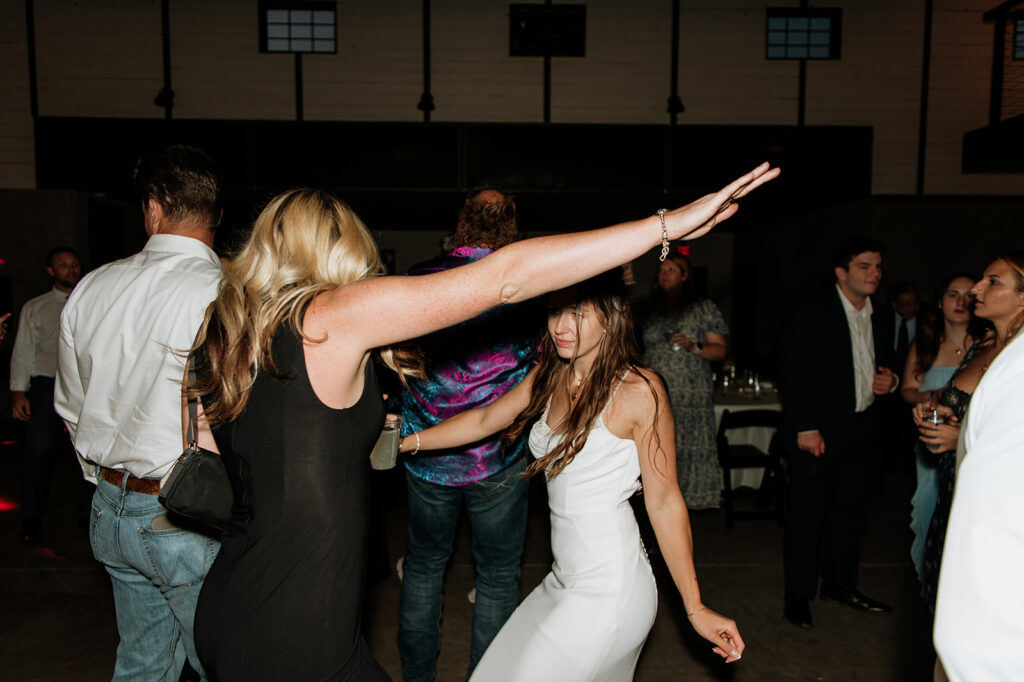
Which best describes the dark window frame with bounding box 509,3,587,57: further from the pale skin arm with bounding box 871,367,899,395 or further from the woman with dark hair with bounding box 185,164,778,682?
the woman with dark hair with bounding box 185,164,778,682

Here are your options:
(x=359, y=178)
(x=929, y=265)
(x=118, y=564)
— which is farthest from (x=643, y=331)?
(x=929, y=265)

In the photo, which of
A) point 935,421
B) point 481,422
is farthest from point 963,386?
point 481,422

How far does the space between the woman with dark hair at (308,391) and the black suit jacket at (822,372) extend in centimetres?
227

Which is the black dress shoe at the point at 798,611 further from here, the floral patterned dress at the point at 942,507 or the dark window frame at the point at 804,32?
the dark window frame at the point at 804,32

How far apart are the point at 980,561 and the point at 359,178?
8.74 meters

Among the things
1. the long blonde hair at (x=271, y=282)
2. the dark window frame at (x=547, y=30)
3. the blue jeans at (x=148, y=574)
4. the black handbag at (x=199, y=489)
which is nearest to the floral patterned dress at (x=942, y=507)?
the long blonde hair at (x=271, y=282)

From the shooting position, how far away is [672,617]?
3.45 meters

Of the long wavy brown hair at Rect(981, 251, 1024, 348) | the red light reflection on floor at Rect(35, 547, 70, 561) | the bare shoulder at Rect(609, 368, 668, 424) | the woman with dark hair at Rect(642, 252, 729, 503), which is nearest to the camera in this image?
the bare shoulder at Rect(609, 368, 668, 424)

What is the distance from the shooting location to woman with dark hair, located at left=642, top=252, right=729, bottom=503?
425 cm

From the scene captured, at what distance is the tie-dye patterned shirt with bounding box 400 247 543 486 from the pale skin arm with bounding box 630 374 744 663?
0.71 m

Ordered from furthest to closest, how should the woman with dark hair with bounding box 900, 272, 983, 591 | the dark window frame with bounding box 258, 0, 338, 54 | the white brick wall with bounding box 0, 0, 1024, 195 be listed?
the dark window frame with bounding box 258, 0, 338, 54
the white brick wall with bounding box 0, 0, 1024, 195
the woman with dark hair with bounding box 900, 272, 983, 591

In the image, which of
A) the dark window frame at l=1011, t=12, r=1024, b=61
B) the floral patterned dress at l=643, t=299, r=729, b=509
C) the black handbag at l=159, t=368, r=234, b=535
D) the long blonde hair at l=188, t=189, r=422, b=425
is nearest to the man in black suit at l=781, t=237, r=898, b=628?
the floral patterned dress at l=643, t=299, r=729, b=509

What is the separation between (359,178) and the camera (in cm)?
881

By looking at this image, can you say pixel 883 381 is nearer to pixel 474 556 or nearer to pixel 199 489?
pixel 474 556
